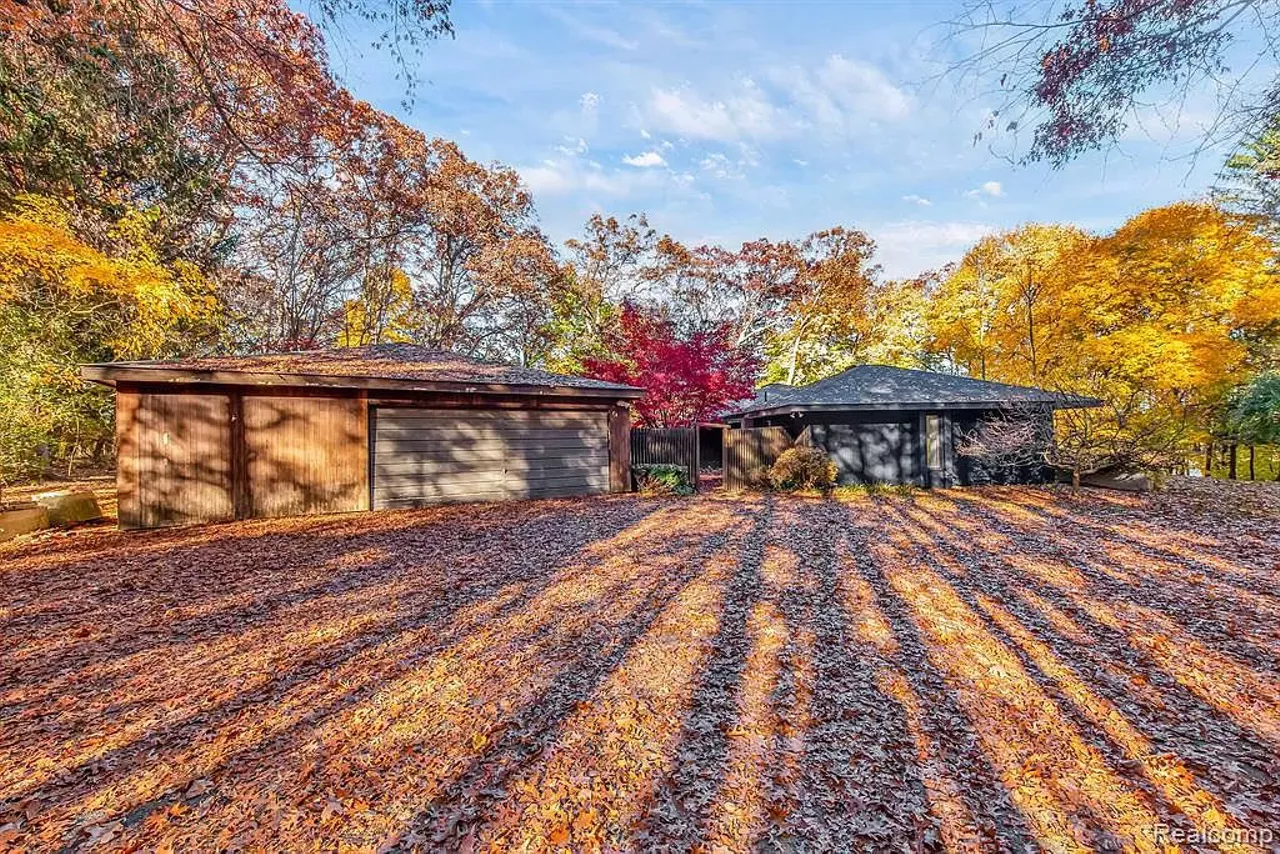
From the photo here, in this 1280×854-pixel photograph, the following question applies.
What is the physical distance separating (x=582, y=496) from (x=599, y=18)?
25.2ft

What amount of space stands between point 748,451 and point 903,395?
12.1 ft

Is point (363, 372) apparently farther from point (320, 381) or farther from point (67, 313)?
point (67, 313)

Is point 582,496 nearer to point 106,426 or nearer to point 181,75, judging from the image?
point 181,75

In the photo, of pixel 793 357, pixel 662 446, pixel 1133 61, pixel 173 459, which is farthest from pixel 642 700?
pixel 793 357

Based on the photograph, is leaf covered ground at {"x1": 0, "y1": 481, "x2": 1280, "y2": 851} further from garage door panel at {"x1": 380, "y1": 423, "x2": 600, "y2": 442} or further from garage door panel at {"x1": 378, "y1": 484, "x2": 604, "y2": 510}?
garage door panel at {"x1": 380, "y1": 423, "x2": 600, "y2": 442}

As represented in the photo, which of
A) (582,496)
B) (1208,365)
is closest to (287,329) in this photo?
(582,496)

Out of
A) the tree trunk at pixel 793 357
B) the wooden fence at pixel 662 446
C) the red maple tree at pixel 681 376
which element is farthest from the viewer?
the tree trunk at pixel 793 357

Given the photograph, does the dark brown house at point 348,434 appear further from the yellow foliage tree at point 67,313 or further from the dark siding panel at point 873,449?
the dark siding panel at point 873,449

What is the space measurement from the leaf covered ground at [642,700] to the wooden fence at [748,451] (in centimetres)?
667

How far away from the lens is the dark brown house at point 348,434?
710 centimetres

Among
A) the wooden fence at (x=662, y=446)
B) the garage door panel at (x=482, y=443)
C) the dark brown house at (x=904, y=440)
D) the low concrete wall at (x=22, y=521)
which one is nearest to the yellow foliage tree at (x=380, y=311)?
the garage door panel at (x=482, y=443)

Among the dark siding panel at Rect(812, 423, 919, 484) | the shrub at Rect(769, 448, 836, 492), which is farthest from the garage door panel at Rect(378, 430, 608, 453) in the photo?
the dark siding panel at Rect(812, 423, 919, 484)

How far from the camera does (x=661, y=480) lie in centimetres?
1095

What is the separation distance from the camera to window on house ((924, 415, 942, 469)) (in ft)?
38.3
